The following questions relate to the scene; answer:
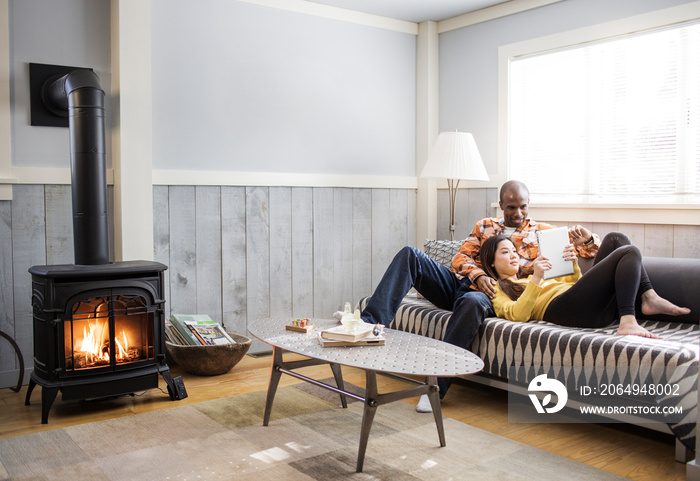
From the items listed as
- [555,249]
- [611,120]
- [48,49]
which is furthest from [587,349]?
[48,49]

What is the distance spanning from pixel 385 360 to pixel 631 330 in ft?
A: 3.72

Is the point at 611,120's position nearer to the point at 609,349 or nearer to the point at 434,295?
the point at 434,295

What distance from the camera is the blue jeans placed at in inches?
118

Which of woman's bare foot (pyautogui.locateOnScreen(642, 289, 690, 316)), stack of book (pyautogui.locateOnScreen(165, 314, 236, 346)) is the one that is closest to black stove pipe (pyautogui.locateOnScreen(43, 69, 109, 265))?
stack of book (pyautogui.locateOnScreen(165, 314, 236, 346))

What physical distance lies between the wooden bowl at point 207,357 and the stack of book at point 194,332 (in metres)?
0.06

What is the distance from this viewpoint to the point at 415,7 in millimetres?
4395

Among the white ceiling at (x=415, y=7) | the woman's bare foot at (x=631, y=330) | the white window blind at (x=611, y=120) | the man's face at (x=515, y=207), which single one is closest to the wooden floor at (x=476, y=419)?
the woman's bare foot at (x=631, y=330)

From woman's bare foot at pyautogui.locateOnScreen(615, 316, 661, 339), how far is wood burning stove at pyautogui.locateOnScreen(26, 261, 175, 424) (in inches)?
83.3

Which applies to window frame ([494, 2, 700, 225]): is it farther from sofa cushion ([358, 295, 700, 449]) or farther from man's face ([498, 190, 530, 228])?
sofa cushion ([358, 295, 700, 449])

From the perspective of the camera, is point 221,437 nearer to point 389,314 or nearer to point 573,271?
point 389,314

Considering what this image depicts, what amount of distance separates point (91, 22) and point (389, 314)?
231cm

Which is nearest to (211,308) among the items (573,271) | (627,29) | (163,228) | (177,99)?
(163,228)

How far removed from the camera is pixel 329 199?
4.39 m

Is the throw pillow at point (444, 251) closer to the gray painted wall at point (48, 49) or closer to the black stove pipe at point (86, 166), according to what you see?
the black stove pipe at point (86, 166)
